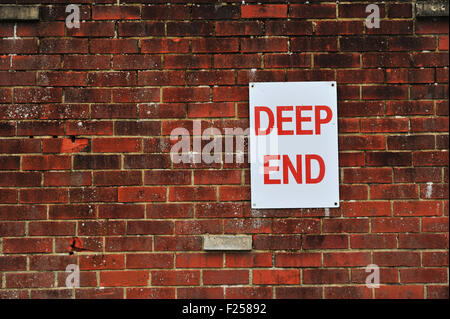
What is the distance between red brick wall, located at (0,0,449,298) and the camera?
262 centimetres

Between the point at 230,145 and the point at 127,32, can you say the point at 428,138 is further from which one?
the point at 127,32

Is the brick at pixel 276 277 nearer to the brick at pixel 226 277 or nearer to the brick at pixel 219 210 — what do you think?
the brick at pixel 226 277

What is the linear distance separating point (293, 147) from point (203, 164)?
1.80ft

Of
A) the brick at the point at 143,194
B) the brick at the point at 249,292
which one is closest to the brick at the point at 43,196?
the brick at the point at 143,194

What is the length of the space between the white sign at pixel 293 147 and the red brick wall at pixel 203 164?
71 mm

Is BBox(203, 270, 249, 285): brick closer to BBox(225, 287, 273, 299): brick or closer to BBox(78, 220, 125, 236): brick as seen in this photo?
BBox(225, 287, 273, 299): brick

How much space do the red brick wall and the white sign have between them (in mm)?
71

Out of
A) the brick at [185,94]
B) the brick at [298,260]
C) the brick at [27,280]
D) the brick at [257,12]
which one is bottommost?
the brick at [27,280]

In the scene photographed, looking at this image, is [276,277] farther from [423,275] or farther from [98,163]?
[98,163]

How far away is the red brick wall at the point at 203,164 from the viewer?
2625mm

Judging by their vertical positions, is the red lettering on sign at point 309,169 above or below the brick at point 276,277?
above

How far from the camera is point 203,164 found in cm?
264

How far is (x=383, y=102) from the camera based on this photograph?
105 inches
